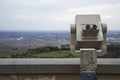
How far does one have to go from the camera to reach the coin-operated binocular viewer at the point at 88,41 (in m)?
3.23

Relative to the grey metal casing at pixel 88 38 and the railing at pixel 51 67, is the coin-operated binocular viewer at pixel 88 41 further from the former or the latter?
the railing at pixel 51 67

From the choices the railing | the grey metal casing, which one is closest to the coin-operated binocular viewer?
the grey metal casing

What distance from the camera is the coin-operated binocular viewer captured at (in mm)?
3234

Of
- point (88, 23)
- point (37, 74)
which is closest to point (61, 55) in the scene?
point (37, 74)

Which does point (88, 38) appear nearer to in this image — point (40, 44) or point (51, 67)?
point (51, 67)

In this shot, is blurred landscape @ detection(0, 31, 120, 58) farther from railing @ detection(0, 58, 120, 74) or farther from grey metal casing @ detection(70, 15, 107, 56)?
grey metal casing @ detection(70, 15, 107, 56)

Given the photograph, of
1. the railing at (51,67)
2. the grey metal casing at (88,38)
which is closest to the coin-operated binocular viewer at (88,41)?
the grey metal casing at (88,38)

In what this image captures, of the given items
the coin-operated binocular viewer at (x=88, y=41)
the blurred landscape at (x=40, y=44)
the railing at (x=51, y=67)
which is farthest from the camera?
the blurred landscape at (x=40, y=44)

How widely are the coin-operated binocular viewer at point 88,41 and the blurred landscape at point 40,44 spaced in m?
0.32

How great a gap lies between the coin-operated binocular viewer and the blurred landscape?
0.32 meters

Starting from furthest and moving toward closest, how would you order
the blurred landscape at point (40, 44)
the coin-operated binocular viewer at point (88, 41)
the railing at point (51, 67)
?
the blurred landscape at point (40, 44) < the railing at point (51, 67) < the coin-operated binocular viewer at point (88, 41)

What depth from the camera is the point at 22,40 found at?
4219 millimetres

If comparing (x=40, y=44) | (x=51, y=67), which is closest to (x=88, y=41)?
(x=51, y=67)

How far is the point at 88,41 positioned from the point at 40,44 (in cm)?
90
